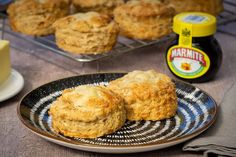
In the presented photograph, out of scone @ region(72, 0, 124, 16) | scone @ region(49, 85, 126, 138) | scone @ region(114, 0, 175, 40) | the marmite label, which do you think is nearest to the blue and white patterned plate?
scone @ region(49, 85, 126, 138)

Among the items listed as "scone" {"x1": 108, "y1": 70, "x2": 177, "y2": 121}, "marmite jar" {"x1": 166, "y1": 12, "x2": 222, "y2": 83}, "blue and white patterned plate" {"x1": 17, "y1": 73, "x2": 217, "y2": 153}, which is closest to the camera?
"blue and white patterned plate" {"x1": 17, "y1": 73, "x2": 217, "y2": 153}

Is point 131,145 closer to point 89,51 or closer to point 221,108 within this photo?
point 221,108

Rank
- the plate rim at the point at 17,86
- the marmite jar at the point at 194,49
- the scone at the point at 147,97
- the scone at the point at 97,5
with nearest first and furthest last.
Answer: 1. the scone at the point at 147,97
2. the plate rim at the point at 17,86
3. the marmite jar at the point at 194,49
4. the scone at the point at 97,5

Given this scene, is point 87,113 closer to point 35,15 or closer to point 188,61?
point 188,61

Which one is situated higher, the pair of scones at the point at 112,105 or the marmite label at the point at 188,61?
the pair of scones at the point at 112,105

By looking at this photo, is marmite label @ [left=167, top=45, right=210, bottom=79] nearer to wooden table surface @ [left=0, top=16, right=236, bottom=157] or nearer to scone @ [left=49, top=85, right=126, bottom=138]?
wooden table surface @ [left=0, top=16, right=236, bottom=157]

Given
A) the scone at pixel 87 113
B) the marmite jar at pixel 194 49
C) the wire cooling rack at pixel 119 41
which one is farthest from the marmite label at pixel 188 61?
the scone at pixel 87 113

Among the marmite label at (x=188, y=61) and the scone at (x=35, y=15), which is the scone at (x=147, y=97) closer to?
the marmite label at (x=188, y=61)
